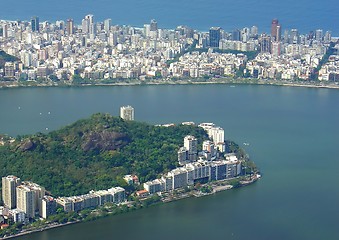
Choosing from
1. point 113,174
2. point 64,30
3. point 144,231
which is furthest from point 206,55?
point 144,231

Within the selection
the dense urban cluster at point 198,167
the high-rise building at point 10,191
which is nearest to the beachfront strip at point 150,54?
the dense urban cluster at point 198,167

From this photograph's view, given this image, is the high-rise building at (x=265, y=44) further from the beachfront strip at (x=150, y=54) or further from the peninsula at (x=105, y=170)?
the peninsula at (x=105, y=170)

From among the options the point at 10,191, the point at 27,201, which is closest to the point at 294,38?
the point at 10,191

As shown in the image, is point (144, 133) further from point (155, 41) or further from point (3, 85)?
point (155, 41)

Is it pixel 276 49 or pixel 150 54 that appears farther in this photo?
pixel 276 49

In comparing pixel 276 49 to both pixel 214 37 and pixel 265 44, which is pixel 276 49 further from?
pixel 214 37

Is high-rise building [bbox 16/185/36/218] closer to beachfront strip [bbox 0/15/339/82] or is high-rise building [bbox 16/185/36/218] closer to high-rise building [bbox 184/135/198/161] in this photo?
high-rise building [bbox 184/135/198/161]

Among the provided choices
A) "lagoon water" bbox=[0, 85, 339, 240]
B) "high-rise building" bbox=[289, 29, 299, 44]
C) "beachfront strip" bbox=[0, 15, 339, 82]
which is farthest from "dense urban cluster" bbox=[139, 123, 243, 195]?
"high-rise building" bbox=[289, 29, 299, 44]
